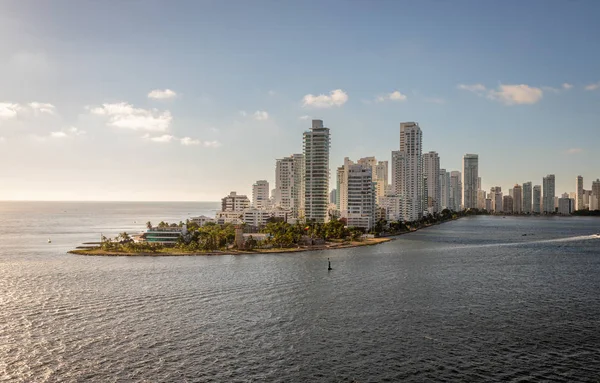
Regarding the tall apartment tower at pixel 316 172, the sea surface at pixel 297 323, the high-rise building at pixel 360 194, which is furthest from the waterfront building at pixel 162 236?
the high-rise building at pixel 360 194

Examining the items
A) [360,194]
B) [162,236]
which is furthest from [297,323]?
[360,194]

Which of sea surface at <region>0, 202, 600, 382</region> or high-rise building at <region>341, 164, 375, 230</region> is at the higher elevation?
high-rise building at <region>341, 164, 375, 230</region>

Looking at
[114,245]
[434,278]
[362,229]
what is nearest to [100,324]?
[434,278]

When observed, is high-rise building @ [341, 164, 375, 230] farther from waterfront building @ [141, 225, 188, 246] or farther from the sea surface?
the sea surface

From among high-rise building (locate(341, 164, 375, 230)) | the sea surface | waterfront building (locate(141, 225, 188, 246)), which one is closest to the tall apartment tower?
high-rise building (locate(341, 164, 375, 230))

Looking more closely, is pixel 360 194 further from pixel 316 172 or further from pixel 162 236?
pixel 162 236

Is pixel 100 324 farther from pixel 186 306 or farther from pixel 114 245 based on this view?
pixel 114 245
